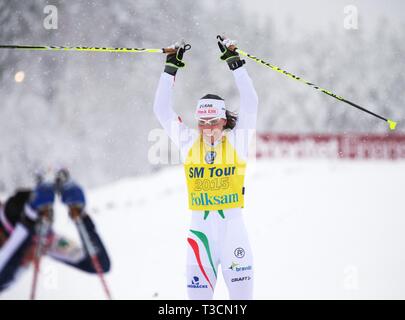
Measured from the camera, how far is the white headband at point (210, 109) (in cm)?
346


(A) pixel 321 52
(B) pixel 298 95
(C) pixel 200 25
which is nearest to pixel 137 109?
(C) pixel 200 25

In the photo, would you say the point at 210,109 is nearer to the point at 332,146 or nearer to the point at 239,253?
the point at 239,253

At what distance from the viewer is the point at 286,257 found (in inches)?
263

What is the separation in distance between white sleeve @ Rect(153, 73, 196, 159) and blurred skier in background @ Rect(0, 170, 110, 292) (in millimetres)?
2650

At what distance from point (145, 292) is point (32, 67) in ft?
14.6

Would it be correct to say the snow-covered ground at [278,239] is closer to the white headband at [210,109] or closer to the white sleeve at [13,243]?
the white sleeve at [13,243]

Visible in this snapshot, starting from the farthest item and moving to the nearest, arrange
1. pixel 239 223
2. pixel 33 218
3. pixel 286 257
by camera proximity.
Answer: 1. pixel 286 257
2. pixel 33 218
3. pixel 239 223

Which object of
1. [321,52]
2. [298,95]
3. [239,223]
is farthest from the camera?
[298,95]

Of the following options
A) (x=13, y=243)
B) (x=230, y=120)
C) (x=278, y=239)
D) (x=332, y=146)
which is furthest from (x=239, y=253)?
(x=332, y=146)

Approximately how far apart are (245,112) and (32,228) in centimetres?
326

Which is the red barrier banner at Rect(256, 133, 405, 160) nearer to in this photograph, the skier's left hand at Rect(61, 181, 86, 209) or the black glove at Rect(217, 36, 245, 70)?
the skier's left hand at Rect(61, 181, 86, 209)

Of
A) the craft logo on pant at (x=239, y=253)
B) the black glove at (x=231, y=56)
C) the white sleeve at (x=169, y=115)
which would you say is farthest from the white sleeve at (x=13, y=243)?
the black glove at (x=231, y=56)

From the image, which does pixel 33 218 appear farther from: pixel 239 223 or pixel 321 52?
pixel 321 52

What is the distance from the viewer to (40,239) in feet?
18.8
